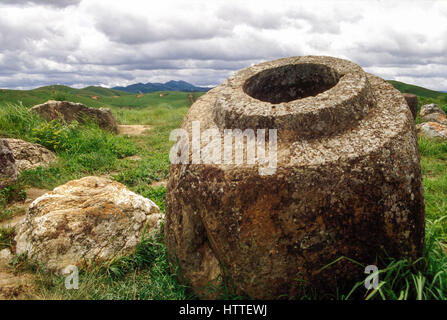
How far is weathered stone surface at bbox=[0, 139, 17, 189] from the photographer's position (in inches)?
199

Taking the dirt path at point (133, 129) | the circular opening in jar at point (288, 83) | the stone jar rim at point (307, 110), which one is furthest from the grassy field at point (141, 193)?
the circular opening in jar at point (288, 83)

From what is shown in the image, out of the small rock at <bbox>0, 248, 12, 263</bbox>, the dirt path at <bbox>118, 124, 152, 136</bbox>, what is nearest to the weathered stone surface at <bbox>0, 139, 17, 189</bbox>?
the small rock at <bbox>0, 248, 12, 263</bbox>

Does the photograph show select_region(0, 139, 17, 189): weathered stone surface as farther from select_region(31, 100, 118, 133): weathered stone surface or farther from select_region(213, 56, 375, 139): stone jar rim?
select_region(31, 100, 118, 133): weathered stone surface

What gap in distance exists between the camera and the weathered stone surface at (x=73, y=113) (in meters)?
9.53

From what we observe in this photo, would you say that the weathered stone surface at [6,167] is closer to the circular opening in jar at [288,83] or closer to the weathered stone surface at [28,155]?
the weathered stone surface at [28,155]

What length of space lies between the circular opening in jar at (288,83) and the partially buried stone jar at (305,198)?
760 mm

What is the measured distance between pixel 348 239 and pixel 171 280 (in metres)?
1.60

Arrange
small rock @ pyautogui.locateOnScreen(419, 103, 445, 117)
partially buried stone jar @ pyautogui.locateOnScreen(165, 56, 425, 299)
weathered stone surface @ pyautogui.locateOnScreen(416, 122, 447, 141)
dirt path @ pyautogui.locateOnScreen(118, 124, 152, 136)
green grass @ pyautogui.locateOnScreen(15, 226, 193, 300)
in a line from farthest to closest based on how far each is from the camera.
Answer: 1. small rock @ pyautogui.locateOnScreen(419, 103, 445, 117)
2. dirt path @ pyautogui.locateOnScreen(118, 124, 152, 136)
3. weathered stone surface @ pyautogui.locateOnScreen(416, 122, 447, 141)
4. green grass @ pyautogui.locateOnScreen(15, 226, 193, 300)
5. partially buried stone jar @ pyautogui.locateOnScreen(165, 56, 425, 299)

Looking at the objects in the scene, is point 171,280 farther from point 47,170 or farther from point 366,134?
point 47,170

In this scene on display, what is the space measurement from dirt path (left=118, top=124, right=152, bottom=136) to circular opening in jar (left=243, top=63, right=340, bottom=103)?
26.9ft

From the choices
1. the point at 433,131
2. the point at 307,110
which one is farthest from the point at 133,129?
the point at 307,110

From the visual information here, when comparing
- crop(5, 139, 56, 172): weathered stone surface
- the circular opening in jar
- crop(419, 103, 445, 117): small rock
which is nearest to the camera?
the circular opening in jar

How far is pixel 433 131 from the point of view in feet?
29.6
